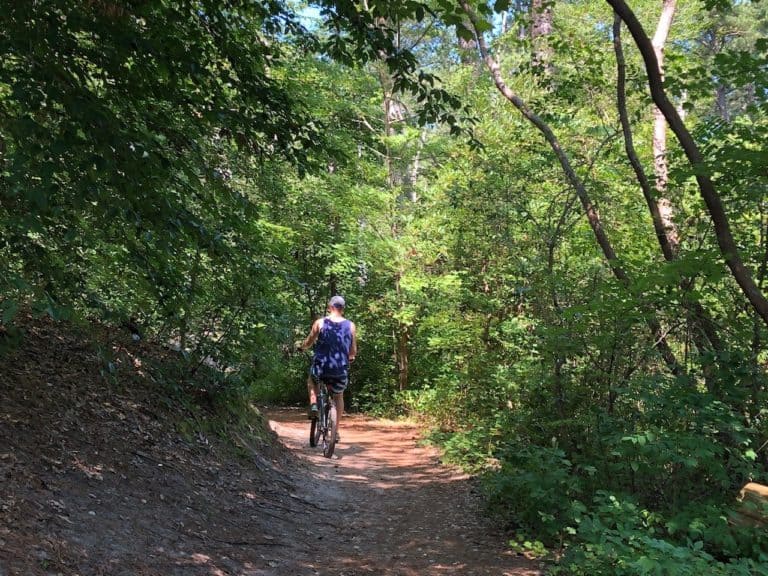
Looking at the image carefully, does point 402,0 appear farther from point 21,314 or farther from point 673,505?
point 21,314

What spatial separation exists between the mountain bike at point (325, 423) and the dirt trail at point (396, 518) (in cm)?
20

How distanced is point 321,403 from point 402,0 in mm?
5128

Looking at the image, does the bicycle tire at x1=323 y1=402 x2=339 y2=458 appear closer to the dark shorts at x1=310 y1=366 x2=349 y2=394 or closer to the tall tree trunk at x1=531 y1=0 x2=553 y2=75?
the dark shorts at x1=310 y1=366 x2=349 y2=394

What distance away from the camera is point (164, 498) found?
436 cm

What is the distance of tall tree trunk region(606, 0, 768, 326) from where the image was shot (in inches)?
175

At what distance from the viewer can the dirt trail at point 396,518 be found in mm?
4320

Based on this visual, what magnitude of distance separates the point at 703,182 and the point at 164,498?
4725 millimetres

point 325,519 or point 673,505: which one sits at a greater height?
point 673,505

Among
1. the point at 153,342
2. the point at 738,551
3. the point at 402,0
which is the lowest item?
the point at 738,551

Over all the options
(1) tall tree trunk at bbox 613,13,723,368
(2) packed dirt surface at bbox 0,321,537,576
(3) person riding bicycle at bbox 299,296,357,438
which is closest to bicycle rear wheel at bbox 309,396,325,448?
(3) person riding bicycle at bbox 299,296,357,438

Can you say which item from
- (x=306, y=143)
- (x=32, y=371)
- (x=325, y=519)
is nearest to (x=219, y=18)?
(x=306, y=143)

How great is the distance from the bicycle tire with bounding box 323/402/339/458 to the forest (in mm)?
1006

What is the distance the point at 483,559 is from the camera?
4.49 m

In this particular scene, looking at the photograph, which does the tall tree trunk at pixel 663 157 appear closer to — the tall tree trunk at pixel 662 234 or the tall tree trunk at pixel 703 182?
the tall tree trunk at pixel 662 234
